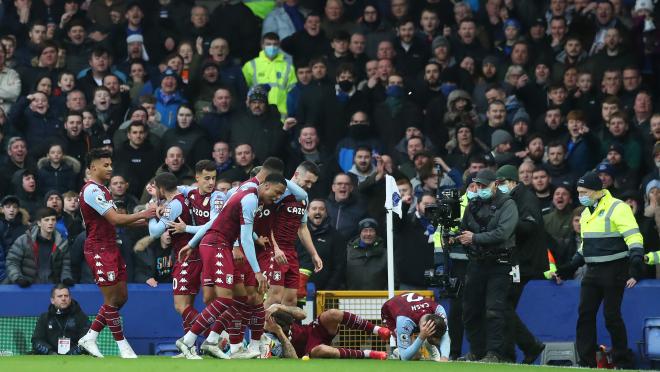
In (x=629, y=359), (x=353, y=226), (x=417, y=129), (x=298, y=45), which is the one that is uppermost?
(x=298, y=45)

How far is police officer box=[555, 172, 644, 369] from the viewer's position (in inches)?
746

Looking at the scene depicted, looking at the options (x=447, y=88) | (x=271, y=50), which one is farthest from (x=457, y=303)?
(x=271, y=50)

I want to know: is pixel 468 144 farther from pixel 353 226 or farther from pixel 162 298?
pixel 162 298

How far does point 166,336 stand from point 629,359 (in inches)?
249

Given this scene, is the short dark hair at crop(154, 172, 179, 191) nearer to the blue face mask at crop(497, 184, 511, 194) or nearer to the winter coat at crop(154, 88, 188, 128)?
the blue face mask at crop(497, 184, 511, 194)

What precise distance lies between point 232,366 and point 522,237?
17.2 ft

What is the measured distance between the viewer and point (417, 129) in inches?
949

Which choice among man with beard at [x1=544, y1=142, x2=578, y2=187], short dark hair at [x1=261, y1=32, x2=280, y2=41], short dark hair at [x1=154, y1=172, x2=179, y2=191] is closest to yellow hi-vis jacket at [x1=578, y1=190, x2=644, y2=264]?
man with beard at [x1=544, y1=142, x2=578, y2=187]

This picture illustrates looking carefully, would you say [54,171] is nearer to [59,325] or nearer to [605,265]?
[59,325]

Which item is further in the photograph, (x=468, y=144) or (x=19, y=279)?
(x=468, y=144)

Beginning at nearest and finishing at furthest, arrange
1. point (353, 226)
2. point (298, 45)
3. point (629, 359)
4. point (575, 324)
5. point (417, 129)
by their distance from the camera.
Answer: point (629, 359), point (575, 324), point (353, 226), point (417, 129), point (298, 45)

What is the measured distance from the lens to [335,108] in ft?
81.7

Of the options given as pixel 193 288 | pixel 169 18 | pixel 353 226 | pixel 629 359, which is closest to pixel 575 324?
pixel 629 359

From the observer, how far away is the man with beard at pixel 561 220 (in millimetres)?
21234
